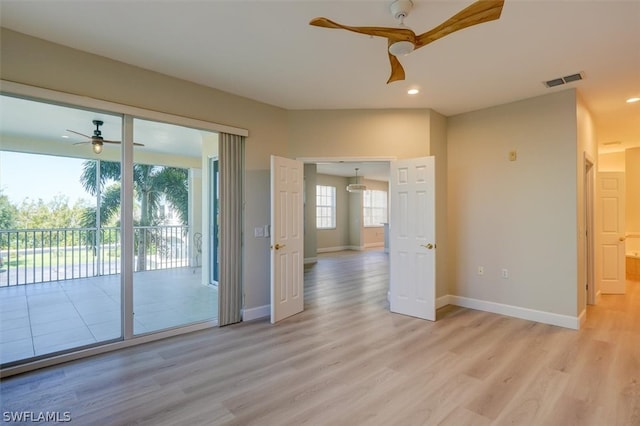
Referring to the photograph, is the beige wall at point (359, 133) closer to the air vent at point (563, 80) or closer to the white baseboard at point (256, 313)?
the air vent at point (563, 80)

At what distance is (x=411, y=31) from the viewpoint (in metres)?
2.04

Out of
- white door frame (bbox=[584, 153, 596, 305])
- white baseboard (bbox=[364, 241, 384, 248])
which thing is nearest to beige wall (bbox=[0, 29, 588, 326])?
white door frame (bbox=[584, 153, 596, 305])

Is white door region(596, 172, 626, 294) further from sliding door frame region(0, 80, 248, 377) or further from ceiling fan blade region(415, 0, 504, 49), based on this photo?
sliding door frame region(0, 80, 248, 377)

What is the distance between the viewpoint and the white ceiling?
2.25 m

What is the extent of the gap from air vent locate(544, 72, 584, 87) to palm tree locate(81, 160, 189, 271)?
535cm

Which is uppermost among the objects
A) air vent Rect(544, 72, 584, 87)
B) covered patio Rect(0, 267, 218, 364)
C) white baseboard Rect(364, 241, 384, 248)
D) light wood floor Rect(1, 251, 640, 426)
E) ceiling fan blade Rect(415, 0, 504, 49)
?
air vent Rect(544, 72, 584, 87)

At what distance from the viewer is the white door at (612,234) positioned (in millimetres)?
5199

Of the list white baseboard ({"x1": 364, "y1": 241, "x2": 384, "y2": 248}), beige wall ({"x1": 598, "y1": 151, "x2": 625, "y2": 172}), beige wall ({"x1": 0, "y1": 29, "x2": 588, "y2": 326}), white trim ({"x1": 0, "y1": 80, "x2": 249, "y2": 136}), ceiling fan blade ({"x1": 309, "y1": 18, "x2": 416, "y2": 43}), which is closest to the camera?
ceiling fan blade ({"x1": 309, "y1": 18, "x2": 416, "y2": 43})

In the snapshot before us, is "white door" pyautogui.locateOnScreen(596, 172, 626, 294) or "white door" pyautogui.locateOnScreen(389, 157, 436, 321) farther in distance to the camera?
"white door" pyautogui.locateOnScreen(596, 172, 626, 294)

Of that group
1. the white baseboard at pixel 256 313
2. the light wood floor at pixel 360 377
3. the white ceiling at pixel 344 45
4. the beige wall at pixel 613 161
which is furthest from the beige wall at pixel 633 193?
the white baseboard at pixel 256 313

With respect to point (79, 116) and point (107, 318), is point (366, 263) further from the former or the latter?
point (79, 116)

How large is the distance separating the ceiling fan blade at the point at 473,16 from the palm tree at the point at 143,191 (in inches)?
164

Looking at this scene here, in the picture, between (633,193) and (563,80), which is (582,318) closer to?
(563,80)

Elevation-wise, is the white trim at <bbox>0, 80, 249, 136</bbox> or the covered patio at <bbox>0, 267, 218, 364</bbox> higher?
the white trim at <bbox>0, 80, 249, 136</bbox>
